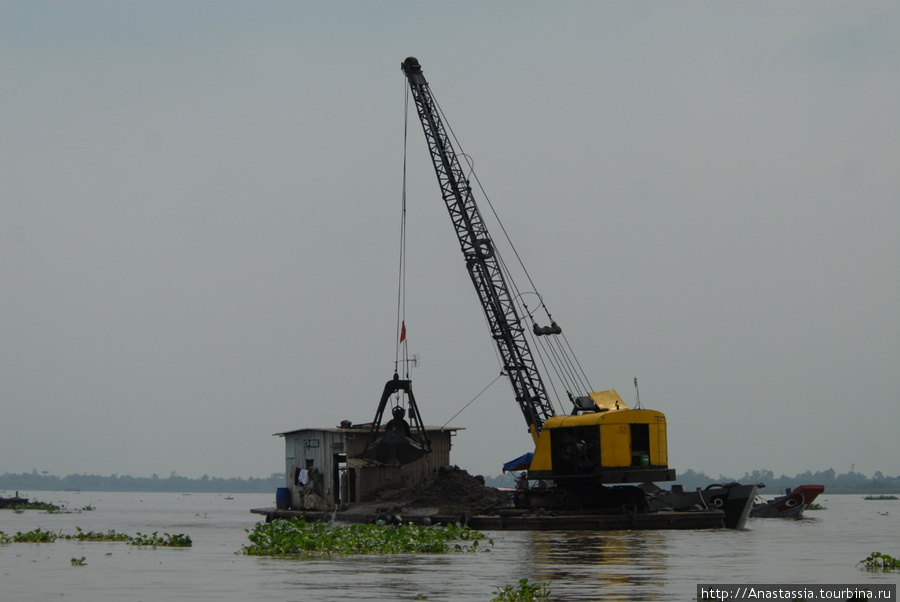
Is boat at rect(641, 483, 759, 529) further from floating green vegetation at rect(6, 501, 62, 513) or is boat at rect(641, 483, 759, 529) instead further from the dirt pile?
floating green vegetation at rect(6, 501, 62, 513)

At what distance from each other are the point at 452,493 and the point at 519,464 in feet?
39.2

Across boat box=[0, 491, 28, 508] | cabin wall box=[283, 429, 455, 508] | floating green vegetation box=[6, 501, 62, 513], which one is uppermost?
cabin wall box=[283, 429, 455, 508]

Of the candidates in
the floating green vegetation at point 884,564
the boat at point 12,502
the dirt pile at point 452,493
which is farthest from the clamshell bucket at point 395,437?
the boat at point 12,502

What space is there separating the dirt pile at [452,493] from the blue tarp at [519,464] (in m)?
8.23

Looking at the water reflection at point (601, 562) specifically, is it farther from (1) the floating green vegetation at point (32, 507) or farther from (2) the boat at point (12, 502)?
(2) the boat at point (12, 502)

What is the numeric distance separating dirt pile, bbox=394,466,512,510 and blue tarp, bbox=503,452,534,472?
8.23 metres

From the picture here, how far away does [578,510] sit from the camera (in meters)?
41.9

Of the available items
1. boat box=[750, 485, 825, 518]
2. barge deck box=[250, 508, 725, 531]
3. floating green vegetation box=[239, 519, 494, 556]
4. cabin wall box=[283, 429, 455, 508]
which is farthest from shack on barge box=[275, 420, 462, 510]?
boat box=[750, 485, 825, 518]

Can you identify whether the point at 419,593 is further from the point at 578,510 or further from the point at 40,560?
the point at 578,510

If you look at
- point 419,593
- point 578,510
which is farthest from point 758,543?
point 419,593

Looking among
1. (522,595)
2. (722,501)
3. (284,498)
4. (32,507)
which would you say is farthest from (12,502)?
(522,595)

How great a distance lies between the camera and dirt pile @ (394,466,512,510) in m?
45.2

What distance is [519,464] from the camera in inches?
2259

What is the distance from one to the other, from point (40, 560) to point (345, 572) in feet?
27.4
